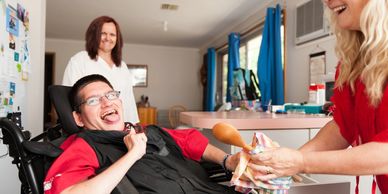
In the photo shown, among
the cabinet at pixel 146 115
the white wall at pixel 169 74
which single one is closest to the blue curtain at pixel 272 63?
the cabinet at pixel 146 115

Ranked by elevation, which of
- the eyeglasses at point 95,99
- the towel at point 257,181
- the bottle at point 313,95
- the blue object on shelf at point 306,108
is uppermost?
the bottle at point 313,95

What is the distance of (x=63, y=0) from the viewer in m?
3.84

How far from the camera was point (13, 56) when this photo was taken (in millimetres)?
1765

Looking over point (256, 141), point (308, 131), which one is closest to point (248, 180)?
point (256, 141)

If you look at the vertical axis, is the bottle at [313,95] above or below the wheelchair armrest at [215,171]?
above

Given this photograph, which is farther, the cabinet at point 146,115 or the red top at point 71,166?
the cabinet at point 146,115

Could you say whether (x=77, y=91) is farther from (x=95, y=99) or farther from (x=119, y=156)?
(x=119, y=156)

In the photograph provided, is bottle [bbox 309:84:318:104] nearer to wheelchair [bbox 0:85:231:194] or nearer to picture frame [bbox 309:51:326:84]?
A: picture frame [bbox 309:51:326:84]

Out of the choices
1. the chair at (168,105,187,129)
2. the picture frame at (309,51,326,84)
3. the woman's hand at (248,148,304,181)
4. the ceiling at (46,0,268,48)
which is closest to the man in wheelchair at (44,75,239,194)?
the woman's hand at (248,148,304,181)

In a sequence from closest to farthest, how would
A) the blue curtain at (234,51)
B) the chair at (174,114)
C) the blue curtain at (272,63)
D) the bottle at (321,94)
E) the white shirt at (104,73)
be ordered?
the white shirt at (104,73) < the bottle at (321,94) < the blue curtain at (272,63) < the blue curtain at (234,51) < the chair at (174,114)

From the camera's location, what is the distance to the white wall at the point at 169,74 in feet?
22.5

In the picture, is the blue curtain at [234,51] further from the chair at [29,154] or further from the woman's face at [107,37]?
the chair at [29,154]

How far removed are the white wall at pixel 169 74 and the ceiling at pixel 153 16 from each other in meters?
0.79

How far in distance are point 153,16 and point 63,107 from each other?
3.54 meters
